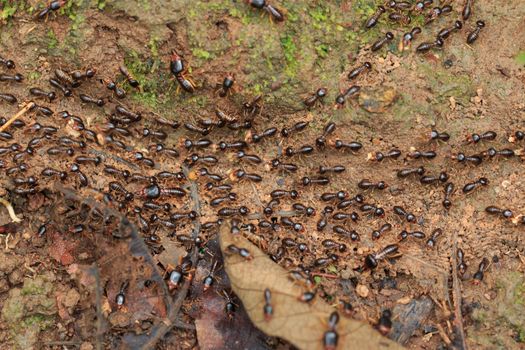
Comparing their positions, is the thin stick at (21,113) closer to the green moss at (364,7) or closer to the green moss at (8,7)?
the green moss at (8,7)

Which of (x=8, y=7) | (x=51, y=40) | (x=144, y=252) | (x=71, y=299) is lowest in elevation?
(x=71, y=299)

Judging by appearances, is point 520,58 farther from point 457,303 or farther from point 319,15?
point 457,303

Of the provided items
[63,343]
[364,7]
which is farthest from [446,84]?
[63,343]

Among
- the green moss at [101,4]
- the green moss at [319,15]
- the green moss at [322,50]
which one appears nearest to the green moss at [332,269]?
the green moss at [322,50]

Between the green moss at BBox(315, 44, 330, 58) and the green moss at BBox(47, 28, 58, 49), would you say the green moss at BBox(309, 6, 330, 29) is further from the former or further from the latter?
the green moss at BBox(47, 28, 58, 49)

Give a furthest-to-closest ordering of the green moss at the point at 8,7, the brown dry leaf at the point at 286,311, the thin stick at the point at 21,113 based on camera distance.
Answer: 1. the thin stick at the point at 21,113
2. the green moss at the point at 8,7
3. the brown dry leaf at the point at 286,311

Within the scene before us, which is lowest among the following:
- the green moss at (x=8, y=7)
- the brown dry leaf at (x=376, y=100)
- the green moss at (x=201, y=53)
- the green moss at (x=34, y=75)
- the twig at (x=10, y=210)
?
the twig at (x=10, y=210)
